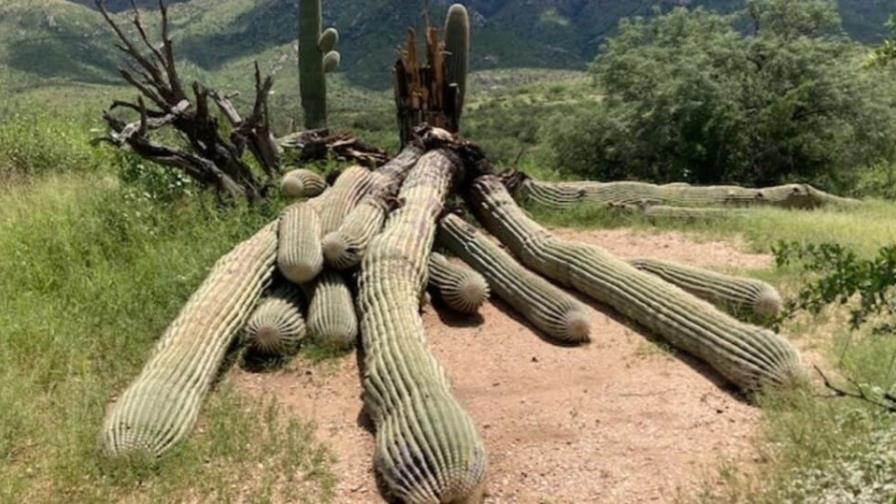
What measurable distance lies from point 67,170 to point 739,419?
9.13 metres

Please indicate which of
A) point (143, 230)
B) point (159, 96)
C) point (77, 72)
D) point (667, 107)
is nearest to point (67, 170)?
point (159, 96)

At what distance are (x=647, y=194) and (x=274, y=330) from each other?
6.30 metres

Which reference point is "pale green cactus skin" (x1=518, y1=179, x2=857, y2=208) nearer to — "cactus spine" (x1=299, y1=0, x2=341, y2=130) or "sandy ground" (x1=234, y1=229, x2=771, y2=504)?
"sandy ground" (x1=234, y1=229, x2=771, y2=504)

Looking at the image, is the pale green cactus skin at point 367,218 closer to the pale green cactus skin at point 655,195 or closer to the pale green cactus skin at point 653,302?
the pale green cactus skin at point 653,302

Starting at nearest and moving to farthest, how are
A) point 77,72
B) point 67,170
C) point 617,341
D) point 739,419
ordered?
point 739,419
point 617,341
point 67,170
point 77,72

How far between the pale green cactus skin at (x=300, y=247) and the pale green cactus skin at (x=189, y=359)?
165mm

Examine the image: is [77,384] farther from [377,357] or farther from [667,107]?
[667,107]

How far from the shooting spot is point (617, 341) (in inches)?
251

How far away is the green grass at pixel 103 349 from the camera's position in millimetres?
4285

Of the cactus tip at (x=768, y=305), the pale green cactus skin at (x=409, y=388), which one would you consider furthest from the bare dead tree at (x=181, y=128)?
the cactus tip at (x=768, y=305)

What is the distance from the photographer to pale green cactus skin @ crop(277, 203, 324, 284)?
629cm

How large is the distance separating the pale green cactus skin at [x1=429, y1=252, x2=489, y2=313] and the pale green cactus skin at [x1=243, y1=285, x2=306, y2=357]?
1234 mm

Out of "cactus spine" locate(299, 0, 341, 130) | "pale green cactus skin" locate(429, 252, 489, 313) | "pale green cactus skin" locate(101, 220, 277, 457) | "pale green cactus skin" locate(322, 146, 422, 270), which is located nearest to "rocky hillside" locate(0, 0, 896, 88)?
"cactus spine" locate(299, 0, 341, 130)

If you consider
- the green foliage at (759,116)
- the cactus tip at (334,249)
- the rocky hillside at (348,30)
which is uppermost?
the cactus tip at (334,249)
